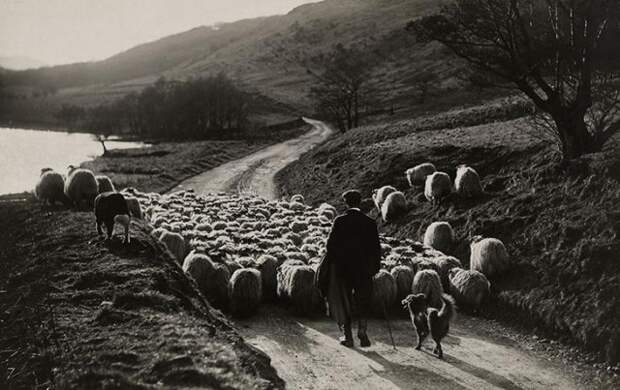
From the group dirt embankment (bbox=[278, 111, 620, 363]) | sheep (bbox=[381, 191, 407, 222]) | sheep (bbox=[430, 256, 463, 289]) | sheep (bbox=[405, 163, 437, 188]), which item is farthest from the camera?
sheep (bbox=[405, 163, 437, 188])

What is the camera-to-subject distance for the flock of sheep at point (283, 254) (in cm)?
1327

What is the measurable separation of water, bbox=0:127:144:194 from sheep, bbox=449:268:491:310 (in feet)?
128

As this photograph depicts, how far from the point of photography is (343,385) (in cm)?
884

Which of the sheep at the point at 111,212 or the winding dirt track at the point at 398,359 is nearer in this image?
the winding dirt track at the point at 398,359

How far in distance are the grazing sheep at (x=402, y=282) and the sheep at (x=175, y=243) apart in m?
6.25

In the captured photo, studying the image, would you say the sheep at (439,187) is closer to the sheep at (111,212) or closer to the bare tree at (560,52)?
the bare tree at (560,52)

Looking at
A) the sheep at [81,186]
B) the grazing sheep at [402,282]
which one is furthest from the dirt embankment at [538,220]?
the sheep at [81,186]

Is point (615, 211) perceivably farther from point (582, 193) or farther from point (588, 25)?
point (588, 25)

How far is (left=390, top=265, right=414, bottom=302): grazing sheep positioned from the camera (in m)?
13.9

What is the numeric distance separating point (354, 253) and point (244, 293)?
367cm

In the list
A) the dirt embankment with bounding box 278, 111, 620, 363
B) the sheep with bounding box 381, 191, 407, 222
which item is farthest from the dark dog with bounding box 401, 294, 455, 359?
the sheep with bounding box 381, 191, 407, 222

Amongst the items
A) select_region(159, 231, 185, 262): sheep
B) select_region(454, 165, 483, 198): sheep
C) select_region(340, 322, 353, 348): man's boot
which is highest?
select_region(454, 165, 483, 198): sheep

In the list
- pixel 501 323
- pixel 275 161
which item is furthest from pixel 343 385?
pixel 275 161

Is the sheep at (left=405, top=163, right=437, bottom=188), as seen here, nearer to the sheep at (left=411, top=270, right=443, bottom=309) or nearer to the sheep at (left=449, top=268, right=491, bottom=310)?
Result: the sheep at (left=449, top=268, right=491, bottom=310)
